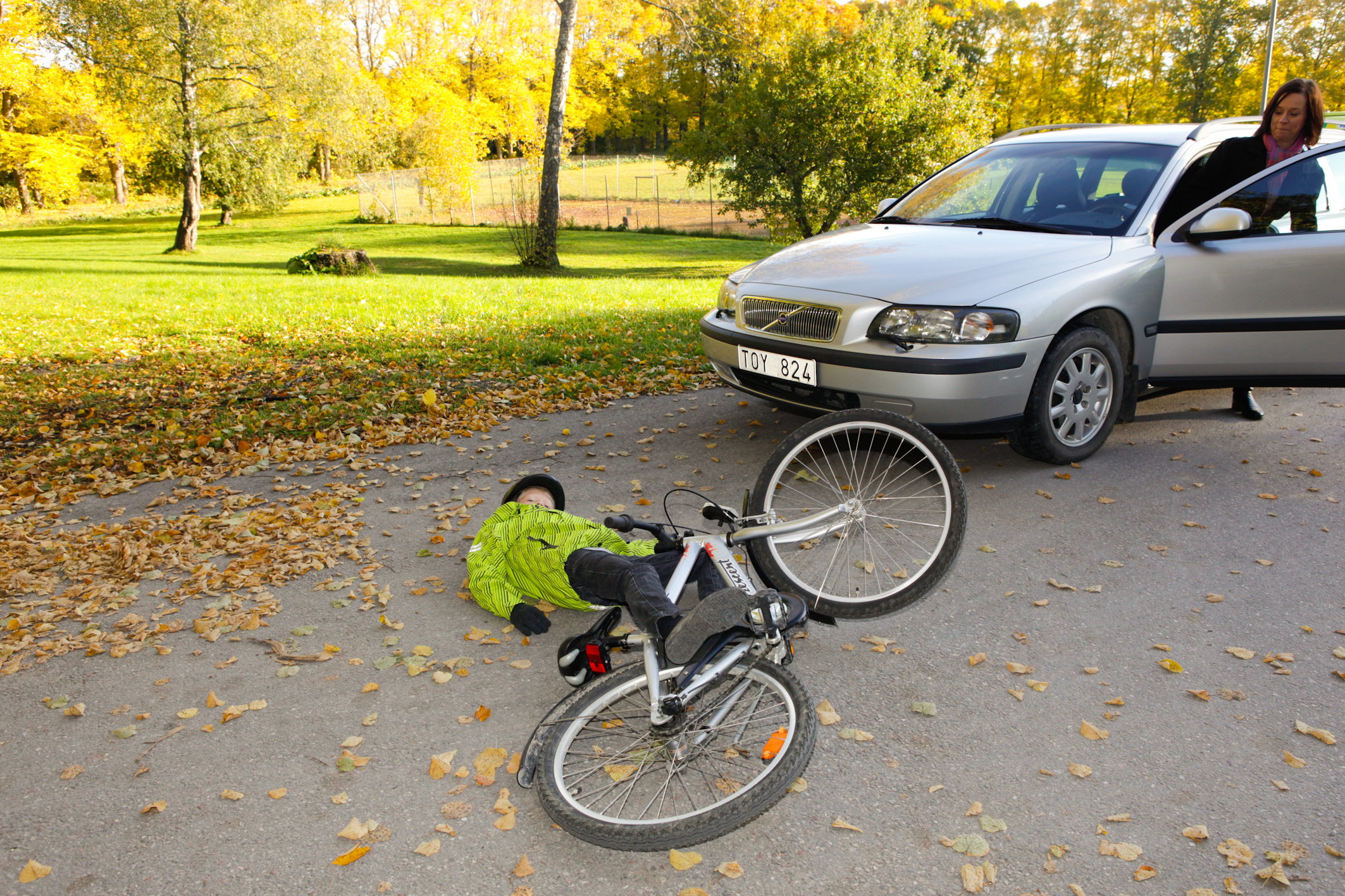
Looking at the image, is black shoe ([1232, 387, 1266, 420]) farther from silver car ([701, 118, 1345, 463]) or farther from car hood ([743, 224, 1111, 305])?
car hood ([743, 224, 1111, 305])

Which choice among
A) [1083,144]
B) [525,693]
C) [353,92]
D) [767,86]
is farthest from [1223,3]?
[525,693]

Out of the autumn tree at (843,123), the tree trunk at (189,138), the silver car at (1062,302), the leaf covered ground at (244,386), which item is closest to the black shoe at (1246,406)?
the silver car at (1062,302)

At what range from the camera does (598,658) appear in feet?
9.78

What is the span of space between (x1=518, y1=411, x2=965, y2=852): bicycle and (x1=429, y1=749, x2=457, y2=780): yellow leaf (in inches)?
14.3

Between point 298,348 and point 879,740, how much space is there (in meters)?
8.46

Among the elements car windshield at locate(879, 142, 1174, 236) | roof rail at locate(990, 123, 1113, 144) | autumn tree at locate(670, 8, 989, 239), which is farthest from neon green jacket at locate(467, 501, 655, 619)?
autumn tree at locate(670, 8, 989, 239)

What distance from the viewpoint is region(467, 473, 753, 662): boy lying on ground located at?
3168mm

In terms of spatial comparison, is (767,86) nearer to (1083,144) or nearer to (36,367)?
(1083,144)

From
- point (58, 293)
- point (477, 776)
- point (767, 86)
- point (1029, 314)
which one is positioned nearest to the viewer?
point (477, 776)

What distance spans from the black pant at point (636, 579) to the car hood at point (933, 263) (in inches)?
83.1

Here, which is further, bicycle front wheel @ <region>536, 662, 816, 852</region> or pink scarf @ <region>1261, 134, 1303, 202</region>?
pink scarf @ <region>1261, 134, 1303, 202</region>

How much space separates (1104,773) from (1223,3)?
44112 millimetres

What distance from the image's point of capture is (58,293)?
1455cm

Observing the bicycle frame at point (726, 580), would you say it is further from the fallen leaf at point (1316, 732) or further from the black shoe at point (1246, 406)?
the black shoe at point (1246, 406)
